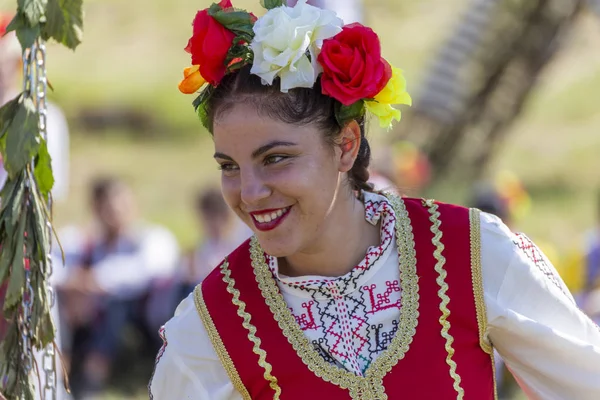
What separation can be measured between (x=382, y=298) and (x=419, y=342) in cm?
14

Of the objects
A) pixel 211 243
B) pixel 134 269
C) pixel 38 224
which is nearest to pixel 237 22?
pixel 38 224

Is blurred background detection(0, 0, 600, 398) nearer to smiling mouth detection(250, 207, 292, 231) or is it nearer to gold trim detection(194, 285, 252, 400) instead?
gold trim detection(194, 285, 252, 400)

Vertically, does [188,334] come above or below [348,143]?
below

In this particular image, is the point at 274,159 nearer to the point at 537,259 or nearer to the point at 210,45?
the point at 210,45

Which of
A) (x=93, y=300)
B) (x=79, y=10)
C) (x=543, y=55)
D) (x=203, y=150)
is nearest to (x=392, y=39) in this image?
(x=203, y=150)

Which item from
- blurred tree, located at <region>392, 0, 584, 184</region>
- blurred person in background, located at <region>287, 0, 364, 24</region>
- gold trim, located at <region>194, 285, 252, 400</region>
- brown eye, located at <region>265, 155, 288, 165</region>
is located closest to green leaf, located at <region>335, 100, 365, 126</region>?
brown eye, located at <region>265, 155, 288, 165</region>

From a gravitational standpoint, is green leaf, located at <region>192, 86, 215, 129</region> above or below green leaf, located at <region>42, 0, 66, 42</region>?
below

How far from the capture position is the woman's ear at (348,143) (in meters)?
2.37

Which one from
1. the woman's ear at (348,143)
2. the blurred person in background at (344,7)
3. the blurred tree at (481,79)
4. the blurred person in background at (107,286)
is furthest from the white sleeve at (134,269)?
the blurred tree at (481,79)

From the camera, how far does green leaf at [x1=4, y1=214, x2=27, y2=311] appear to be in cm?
242

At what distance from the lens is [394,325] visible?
236 cm

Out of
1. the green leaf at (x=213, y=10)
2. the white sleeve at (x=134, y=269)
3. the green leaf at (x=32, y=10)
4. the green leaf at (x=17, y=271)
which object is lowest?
the green leaf at (x=17, y=271)

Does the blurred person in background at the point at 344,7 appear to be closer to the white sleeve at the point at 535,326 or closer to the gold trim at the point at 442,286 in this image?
the gold trim at the point at 442,286

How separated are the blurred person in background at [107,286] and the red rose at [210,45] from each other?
12.0 feet
